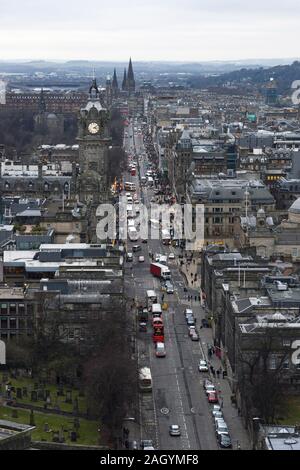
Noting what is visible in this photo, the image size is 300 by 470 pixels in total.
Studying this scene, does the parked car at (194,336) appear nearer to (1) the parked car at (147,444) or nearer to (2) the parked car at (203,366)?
(2) the parked car at (203,366)

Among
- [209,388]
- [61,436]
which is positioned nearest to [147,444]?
[61,436]

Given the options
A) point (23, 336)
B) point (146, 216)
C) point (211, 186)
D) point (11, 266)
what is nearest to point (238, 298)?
point (23, 336)

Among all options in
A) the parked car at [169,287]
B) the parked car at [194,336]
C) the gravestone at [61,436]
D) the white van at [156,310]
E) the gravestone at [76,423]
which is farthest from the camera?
the parked car at [169,287]

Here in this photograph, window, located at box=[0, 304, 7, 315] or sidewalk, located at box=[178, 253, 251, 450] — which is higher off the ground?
window, located at box=[0, 304, 7, 315]

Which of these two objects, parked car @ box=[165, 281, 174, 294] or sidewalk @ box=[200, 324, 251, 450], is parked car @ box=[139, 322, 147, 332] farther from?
parked car @ box=[165, 281, 174, 294]

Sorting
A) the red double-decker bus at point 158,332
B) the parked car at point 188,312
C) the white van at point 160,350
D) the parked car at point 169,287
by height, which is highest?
the white van at point 160,350

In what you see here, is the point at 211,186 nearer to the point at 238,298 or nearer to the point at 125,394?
the point at 238,298

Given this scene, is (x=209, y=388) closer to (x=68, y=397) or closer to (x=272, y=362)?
(x=272, y=362)

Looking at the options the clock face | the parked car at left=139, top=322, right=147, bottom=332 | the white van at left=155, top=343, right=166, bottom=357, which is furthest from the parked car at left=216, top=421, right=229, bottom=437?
the clock face

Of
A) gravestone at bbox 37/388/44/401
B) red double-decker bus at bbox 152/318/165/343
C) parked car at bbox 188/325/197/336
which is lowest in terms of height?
parked car at bbox 188/325/197/336

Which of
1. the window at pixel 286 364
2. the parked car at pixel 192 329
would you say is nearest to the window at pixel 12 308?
the parked car at pixel 192 329
